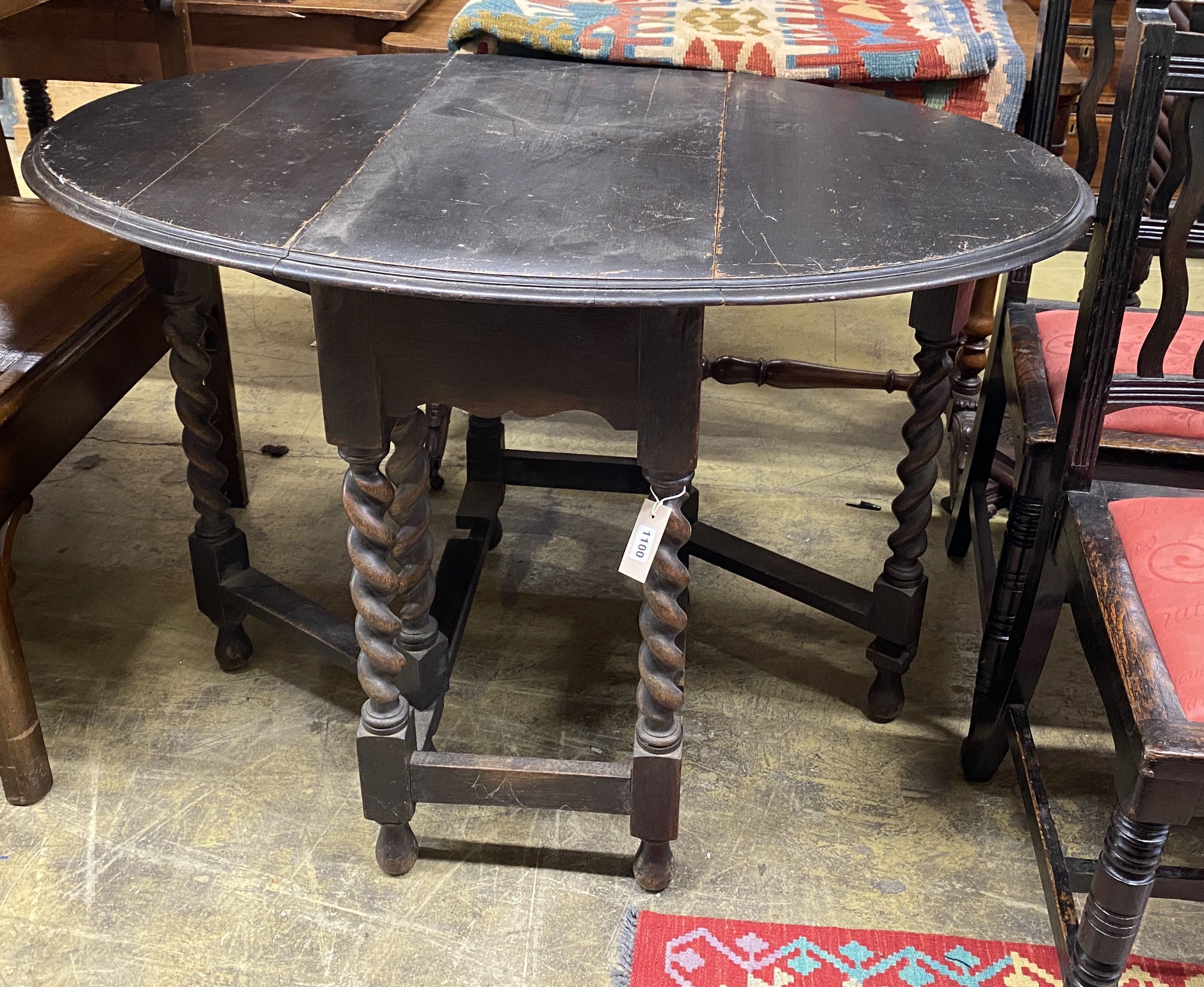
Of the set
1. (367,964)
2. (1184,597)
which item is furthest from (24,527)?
(1184,597)

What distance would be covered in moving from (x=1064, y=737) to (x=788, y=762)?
0.45 metres

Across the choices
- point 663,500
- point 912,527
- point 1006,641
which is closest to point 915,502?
point 912,527

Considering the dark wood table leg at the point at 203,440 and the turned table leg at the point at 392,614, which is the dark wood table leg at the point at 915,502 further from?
the dark wood table leg at the point at 203,440

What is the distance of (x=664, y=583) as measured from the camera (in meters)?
1.36

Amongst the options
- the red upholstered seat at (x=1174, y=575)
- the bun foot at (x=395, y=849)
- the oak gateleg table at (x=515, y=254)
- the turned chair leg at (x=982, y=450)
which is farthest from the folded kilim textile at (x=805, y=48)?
the bun foot at (x=395, y=849)

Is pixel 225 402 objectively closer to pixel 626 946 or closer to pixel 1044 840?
pixel 626 946

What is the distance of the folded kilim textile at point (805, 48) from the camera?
6.66 ft

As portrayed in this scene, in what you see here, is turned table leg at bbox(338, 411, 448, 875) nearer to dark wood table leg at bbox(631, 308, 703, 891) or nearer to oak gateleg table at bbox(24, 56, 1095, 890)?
oak gateleg table at bbox(24, 56, 1095, 890)

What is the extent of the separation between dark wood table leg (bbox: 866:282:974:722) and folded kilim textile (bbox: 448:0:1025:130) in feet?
1.31

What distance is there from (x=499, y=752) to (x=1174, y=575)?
986mm

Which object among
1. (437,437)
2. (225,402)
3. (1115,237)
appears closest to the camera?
(1115,237)

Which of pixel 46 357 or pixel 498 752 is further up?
pixel 46 357

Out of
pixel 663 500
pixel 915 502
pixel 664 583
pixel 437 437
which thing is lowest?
pixel 437 437

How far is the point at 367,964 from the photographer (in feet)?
4.75
